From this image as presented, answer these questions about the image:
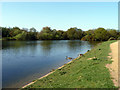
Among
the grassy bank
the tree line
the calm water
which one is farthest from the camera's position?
the tree line

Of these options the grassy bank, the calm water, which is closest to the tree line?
the calm water

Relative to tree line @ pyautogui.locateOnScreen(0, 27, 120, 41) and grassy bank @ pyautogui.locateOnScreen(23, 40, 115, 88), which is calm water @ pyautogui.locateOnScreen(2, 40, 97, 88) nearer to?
grassy bank @ pyautogui.locateOnScreen(23, 40, 115, 88)

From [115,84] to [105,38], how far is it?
89.0 meters

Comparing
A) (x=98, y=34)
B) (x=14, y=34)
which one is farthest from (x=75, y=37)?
(x=14, y=34)

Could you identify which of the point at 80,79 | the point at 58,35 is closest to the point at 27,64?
the point at 80,79

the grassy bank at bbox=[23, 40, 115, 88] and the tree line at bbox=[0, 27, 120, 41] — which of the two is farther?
the tree line at bbox=[0, 27, 120, 41]

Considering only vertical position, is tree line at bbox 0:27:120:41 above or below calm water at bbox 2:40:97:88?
above

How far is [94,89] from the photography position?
5715mm

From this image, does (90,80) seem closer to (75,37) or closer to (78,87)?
(78,87)

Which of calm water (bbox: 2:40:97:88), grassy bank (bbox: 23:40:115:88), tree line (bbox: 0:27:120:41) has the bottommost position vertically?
calm water (bbox: 2:40:97:88)

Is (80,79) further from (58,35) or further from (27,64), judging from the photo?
(58,35)

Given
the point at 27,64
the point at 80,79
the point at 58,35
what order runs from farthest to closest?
the point at 58,35, the point at 27,64, the point at 80,79

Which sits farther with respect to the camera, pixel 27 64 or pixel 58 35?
pixel 58 35

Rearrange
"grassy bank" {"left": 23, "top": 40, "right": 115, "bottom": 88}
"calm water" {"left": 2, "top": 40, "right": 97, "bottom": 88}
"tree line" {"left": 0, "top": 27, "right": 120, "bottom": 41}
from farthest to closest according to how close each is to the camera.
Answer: "tree line" {"left": 0, "top": 27, "right": 120, "bottom": 41}, "calm water" {"left": 2, "top": 40, "right": 97, "bottom": 88}, "grassy bank" {"left": 23, "top": 40, "right": 115, "bottom": 88}
